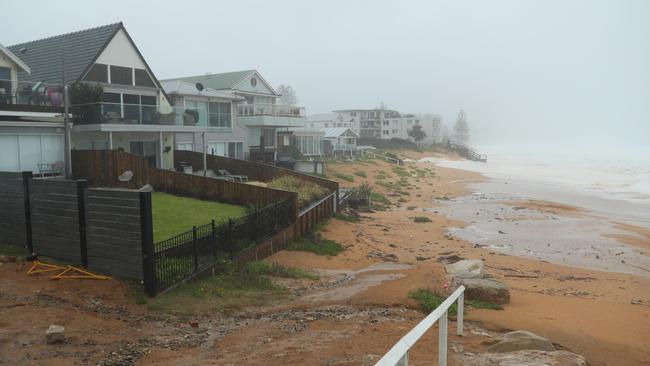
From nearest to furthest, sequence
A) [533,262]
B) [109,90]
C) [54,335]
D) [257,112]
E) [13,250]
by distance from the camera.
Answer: [54,335]
[13,250]
[533,262]
[109,90]
[257,112]

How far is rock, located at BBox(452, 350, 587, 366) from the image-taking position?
7.28m

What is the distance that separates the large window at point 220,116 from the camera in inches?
1299

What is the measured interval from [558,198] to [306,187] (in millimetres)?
26354

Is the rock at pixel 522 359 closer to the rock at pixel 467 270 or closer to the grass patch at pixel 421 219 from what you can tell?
the rock at pixel 467 270

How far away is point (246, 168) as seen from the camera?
96.6 feet

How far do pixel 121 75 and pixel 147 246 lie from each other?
21.8 metres

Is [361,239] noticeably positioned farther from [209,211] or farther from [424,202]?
[424,202]

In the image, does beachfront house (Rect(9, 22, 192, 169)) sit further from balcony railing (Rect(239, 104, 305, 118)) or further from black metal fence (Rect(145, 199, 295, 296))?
balcony railing (Rect(239, 104, 305, 118))

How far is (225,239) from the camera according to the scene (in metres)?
14.2

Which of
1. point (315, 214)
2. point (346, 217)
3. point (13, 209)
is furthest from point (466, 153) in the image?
point (13, 209)

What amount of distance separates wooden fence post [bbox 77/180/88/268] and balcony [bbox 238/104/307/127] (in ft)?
108

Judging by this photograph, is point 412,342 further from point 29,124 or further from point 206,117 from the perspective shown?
point 206,117

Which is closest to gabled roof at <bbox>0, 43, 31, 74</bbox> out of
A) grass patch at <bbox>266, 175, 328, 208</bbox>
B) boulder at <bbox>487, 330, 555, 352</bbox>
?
grass patch at <bbox>266, 175, 328, 208</bbox>

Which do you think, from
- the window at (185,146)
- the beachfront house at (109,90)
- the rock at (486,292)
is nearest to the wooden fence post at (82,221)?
the rock at (486,292)
